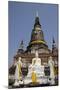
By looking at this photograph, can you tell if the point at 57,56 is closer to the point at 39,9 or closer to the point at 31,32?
the point at 31,32

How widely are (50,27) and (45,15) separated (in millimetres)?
103

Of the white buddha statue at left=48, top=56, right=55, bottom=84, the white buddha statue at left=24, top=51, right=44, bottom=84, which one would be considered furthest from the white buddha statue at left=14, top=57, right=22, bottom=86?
the white buddha statue at left=48, top=56, right=55, bottom=84

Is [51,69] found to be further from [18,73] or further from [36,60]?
[18,73]

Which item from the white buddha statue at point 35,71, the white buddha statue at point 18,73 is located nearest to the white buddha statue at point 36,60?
the white buddha statue at point 35,71

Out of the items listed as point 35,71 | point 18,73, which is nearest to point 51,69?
point 35,71

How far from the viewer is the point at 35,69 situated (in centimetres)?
168

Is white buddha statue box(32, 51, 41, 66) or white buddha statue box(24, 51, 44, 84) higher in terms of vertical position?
white buddha statue box(32, 51, 41, 66)

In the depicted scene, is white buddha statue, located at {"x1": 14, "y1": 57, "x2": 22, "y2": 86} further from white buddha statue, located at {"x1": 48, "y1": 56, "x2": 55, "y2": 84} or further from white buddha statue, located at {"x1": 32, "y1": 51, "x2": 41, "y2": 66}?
white buddha statue, located at {"x1": 48, "y1": 56, "x2": 55, "y2": 84}

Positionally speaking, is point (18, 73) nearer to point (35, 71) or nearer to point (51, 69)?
point (35, 71)

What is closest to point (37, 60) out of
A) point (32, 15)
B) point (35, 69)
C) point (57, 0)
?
point (35, 69)

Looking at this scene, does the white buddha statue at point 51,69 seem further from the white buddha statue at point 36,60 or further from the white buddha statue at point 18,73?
the white buddha statue at point 18,73

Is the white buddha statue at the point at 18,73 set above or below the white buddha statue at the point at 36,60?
below

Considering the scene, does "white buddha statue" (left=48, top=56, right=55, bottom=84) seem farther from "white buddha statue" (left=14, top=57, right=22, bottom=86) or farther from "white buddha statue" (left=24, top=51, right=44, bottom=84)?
"white buddha statue" (left=14, top=57, right=22, bottom=86)

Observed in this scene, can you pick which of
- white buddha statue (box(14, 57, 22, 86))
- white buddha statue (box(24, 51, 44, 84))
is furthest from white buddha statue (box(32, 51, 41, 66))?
white buddha statue (box(14, 57, 22, 86))
